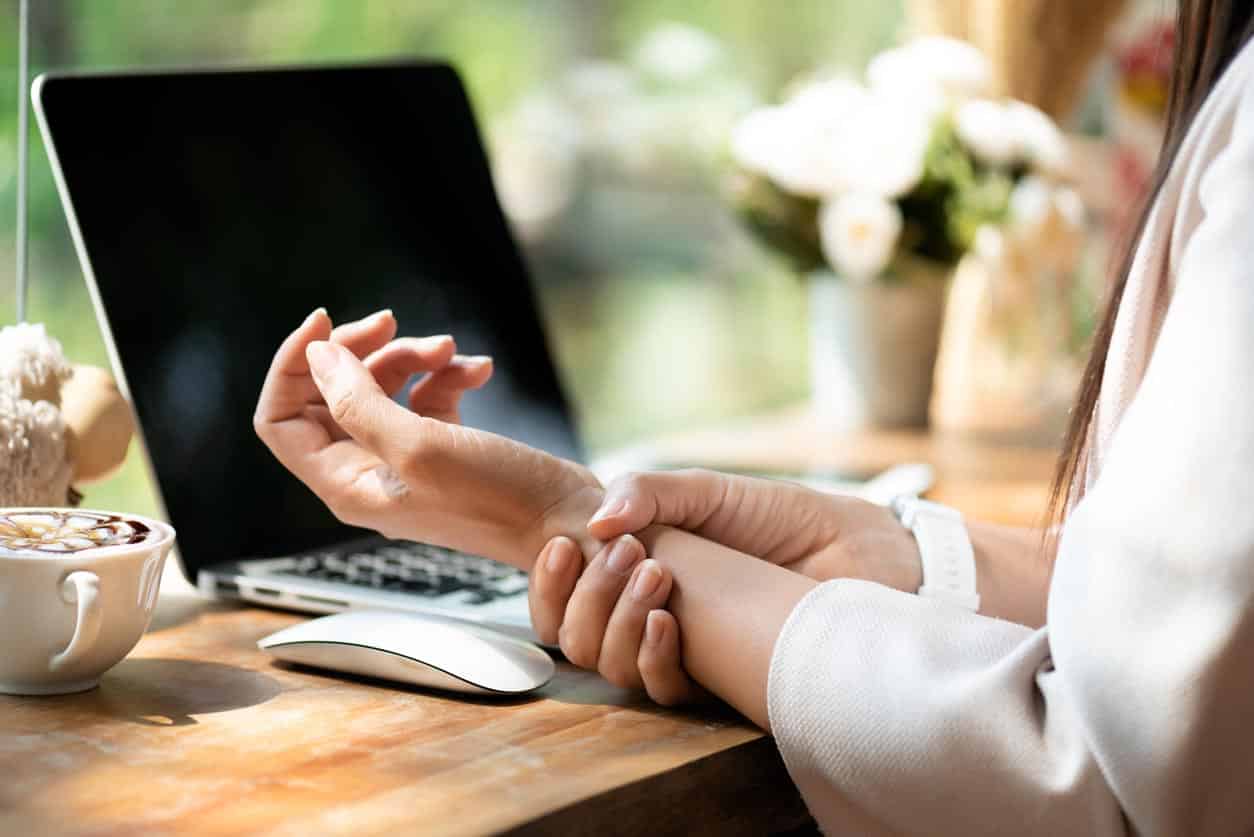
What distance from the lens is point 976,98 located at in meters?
1.96

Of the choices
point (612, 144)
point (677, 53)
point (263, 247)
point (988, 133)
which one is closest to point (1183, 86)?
point (263, 247)

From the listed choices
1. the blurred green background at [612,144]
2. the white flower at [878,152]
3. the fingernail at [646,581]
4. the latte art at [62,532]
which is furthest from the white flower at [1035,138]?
the latte art at [62,532]

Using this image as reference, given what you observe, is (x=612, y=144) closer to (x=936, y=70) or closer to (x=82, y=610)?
(x=936, y=70)

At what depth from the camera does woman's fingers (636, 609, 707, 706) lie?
752 mm

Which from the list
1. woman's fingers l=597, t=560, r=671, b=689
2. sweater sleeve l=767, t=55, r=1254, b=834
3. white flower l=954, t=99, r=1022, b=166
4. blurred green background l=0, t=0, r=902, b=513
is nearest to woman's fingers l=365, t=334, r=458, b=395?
woman's fingers l=597, t=560, r=671, b=689

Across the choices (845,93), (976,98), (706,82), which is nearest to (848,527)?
(845,93)

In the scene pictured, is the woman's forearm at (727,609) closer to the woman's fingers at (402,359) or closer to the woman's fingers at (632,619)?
the woman's fingers at (632,619)

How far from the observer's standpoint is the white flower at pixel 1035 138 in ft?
6.28

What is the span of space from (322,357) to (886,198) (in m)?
1.17

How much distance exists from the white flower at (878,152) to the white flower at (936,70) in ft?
0.30

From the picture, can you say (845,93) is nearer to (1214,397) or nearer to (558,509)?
(558,509)

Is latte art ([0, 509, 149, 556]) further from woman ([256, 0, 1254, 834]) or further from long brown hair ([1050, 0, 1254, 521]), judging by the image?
long brown hair ([1050, 0, 1254, 521])

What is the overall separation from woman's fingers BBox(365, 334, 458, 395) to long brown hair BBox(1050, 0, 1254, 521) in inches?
15.0

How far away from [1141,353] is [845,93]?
3.92 ft
